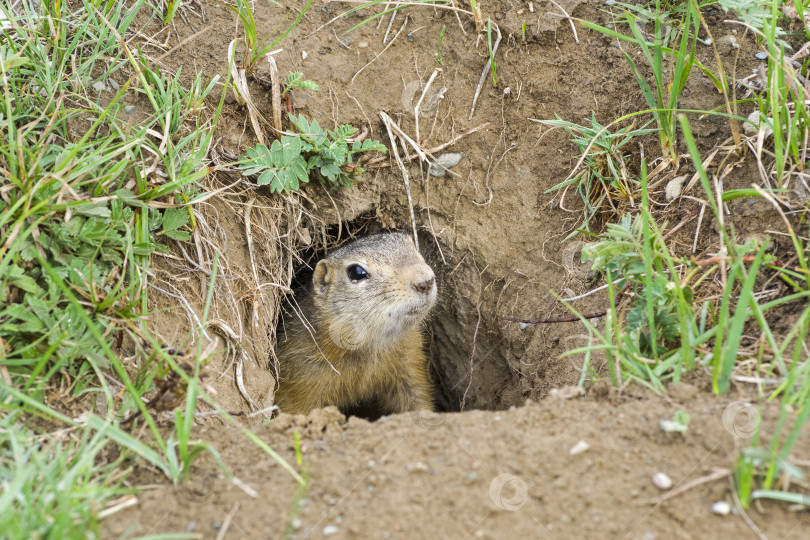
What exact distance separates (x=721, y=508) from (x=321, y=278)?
3689 mm

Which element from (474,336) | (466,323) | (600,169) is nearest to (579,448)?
(600,169)

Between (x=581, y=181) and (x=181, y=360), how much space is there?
2.81 m

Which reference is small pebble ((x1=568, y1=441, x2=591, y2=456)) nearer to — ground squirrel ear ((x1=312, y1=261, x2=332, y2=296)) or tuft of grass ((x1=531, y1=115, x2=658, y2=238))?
tuft of grass ((x1=531, y1=115, x2=658, y2=238))

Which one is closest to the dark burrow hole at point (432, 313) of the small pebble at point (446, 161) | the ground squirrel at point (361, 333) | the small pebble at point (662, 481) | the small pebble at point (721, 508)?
the ground squirrel at point (361, 333)

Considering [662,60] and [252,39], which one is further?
[252,39]

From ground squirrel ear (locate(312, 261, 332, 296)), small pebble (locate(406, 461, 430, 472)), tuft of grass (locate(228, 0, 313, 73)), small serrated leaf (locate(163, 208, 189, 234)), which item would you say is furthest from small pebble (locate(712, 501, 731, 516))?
ground squirrel ear (locate(312, 261, 332, 296))

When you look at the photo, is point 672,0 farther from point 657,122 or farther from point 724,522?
point 724,522

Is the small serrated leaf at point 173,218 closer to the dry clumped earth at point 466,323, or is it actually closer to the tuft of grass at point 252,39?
the dry clumped earth at point 466,323

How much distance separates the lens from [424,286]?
459cm

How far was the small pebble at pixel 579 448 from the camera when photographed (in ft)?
8.17

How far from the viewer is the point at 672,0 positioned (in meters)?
4.41

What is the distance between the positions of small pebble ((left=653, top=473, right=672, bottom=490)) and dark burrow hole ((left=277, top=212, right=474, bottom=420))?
335 centimetres

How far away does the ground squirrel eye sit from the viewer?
195 inches

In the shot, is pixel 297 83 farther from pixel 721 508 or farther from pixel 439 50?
pixel 721 508
